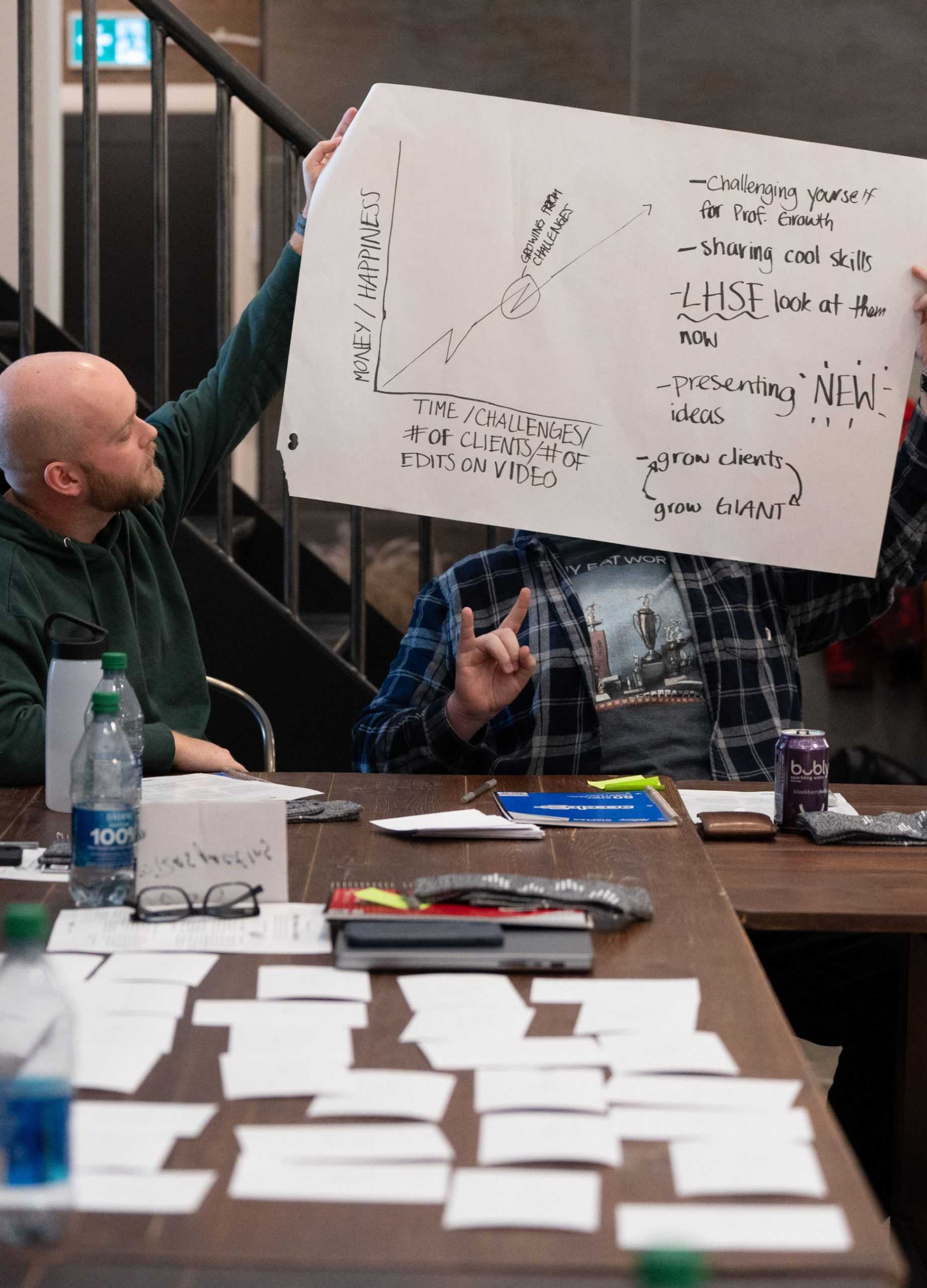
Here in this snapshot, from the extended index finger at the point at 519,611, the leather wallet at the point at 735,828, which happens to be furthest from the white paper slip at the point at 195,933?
the extended index finger at the point at 519,611

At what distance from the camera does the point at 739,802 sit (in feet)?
5.88

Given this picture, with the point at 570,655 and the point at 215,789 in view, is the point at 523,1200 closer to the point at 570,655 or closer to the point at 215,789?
the point at 215,789

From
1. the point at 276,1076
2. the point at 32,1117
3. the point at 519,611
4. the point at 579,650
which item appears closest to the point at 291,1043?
the point at 276,1076

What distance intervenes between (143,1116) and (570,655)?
54.1 inches

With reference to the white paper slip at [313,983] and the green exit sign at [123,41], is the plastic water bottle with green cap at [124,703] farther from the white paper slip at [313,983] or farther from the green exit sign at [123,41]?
the green exit sign at [123,41]

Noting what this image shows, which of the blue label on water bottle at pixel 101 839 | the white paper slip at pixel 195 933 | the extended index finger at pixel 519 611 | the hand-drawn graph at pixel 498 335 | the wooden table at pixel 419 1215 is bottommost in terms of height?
the wooden table at pixel 419 1215

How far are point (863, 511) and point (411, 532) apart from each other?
2.24m

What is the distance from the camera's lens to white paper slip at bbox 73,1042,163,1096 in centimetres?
91

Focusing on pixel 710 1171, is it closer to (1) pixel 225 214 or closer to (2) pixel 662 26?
(1) pixel 225 214

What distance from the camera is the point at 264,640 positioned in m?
2.78

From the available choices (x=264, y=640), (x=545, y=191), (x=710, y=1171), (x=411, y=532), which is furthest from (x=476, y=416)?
(x=411, y=532)

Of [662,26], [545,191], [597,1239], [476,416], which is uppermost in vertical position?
[662,26]

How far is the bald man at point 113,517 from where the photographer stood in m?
1.93

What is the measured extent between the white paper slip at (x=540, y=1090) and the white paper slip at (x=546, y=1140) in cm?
1
